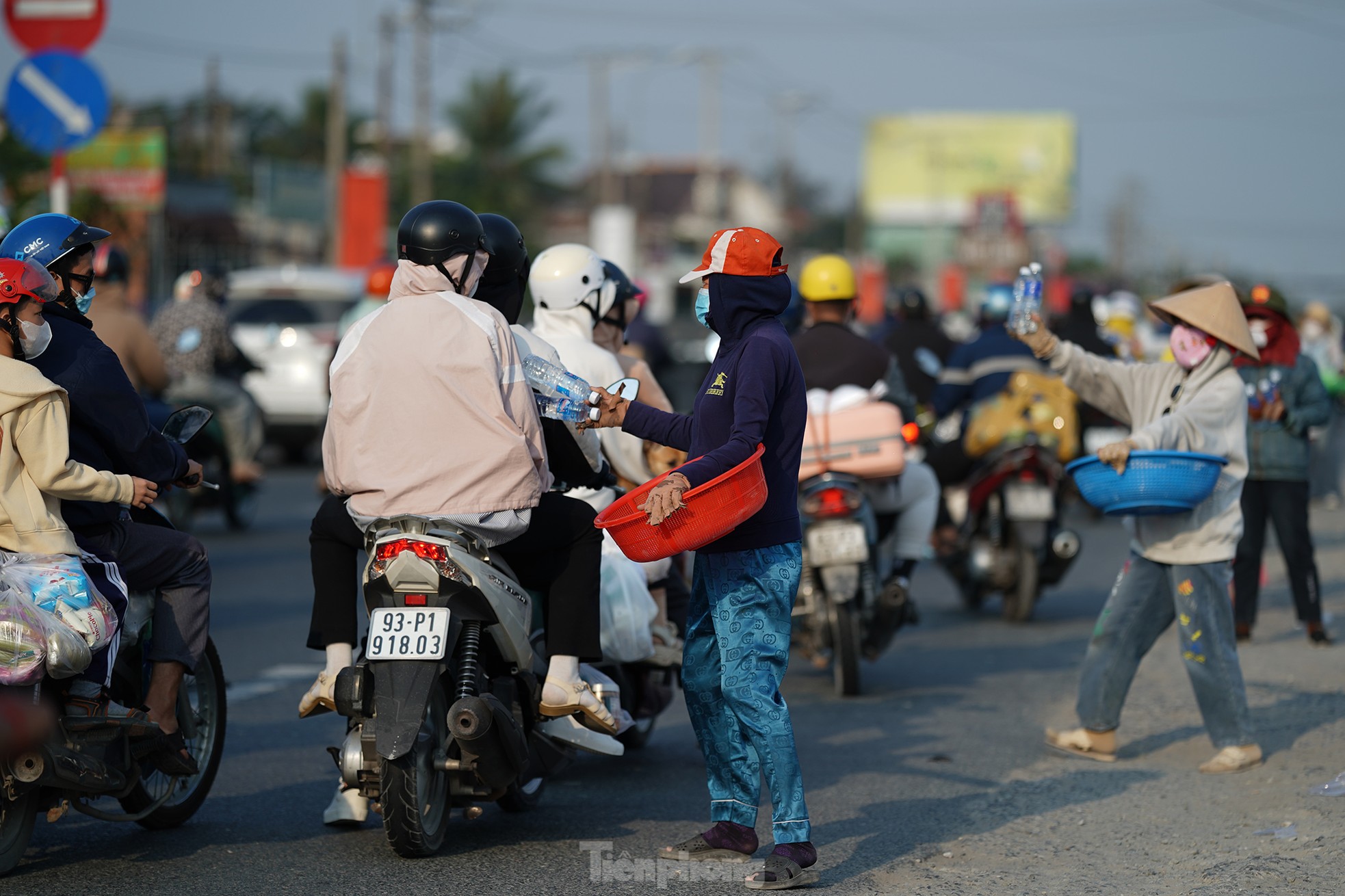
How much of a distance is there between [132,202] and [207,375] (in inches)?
589

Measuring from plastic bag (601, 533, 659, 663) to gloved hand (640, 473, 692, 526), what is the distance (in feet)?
4.79

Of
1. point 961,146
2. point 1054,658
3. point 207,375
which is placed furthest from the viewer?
point 961,146

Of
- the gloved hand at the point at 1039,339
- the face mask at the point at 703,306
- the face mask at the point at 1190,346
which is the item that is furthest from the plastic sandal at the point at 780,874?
the face mask at the point at 1190,346

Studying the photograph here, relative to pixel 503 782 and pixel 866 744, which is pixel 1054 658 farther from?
pixel 503 782

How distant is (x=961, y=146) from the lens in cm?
9650

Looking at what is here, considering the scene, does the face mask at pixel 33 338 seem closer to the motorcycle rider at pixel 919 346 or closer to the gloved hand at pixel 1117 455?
the gloved hand at pixel 1117 455

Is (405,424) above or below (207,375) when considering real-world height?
above

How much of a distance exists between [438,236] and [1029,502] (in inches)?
248

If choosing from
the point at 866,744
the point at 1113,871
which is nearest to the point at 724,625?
the point at 1113,871

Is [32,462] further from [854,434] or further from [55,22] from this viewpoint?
[55,22]

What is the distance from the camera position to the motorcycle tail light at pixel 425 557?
519 cm

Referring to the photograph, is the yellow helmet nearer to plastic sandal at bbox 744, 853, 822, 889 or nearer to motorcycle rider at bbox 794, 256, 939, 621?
motorcycle rider at bbox 794, 256, 939, 621

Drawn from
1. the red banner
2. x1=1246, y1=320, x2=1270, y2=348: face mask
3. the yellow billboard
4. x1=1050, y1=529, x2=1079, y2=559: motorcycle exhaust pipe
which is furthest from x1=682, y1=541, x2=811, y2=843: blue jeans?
the yellow billboard

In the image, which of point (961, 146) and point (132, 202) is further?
point (961, 146)
